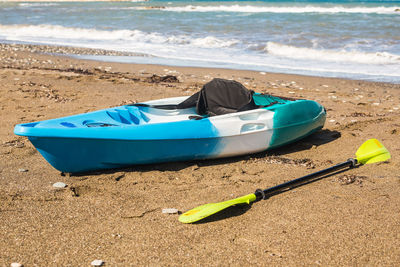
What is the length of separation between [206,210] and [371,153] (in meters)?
2.18

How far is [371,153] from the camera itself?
4465 millimetres

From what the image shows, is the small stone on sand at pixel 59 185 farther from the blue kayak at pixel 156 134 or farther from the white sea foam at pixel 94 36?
the white sea foam at pixel 94 36

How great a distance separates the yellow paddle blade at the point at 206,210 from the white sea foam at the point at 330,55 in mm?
8893

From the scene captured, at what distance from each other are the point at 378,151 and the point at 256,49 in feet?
27.8

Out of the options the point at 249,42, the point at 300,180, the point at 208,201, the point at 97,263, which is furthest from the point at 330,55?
the point at 97,263

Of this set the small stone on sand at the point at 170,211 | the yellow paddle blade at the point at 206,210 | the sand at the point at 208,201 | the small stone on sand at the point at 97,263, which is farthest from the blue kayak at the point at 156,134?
the small stone on sand at the point at 97,263

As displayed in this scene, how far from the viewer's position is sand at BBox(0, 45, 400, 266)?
287 cm

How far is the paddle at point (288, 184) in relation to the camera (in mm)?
3299

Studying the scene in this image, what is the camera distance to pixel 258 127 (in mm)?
4609

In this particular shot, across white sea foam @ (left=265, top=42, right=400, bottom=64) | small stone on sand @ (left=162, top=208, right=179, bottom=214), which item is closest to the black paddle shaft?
small stone on sand @ (left=162, top=208, right=179, bottom=214)

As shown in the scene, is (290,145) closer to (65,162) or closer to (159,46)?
(65,162)

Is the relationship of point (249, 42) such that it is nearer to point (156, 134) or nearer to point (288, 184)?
point (156, 134)

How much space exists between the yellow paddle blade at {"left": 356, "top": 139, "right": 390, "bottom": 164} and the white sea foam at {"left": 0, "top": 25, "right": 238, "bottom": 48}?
368 inches

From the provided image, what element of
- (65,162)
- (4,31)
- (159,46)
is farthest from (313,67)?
(4,31)
